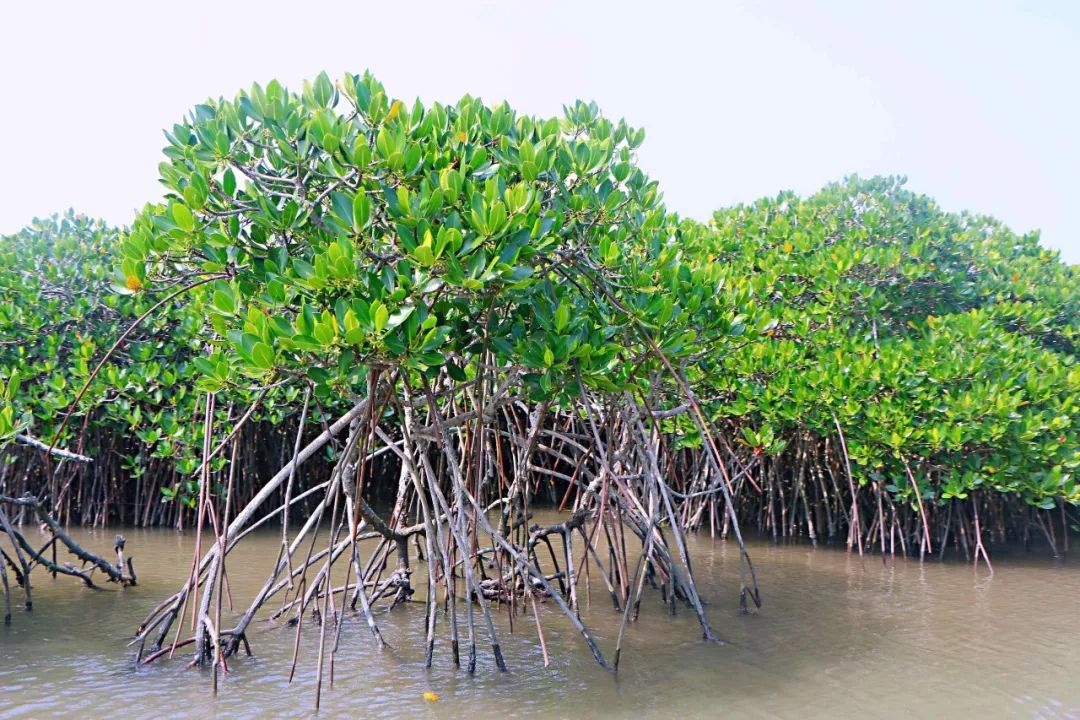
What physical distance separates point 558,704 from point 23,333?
591 cm

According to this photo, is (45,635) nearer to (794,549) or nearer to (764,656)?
(764,656)

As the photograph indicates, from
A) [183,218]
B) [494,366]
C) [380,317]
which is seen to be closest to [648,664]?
[494,366]

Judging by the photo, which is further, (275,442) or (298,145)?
(275,442)

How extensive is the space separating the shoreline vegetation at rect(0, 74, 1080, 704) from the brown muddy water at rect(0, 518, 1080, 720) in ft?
0.53

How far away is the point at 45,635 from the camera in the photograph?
413 cm

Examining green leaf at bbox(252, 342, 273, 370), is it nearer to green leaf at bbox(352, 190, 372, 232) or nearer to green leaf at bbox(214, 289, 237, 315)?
green leaf at bbox(214, 289, 237, 315)

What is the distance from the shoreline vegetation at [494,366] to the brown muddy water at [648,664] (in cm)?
16

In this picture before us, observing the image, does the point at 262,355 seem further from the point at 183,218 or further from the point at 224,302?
the point at 183,218

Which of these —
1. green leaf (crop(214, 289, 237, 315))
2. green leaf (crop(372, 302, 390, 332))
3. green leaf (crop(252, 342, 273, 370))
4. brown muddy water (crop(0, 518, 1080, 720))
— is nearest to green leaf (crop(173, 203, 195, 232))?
green leaf (crop(214, 289, 237, 315))

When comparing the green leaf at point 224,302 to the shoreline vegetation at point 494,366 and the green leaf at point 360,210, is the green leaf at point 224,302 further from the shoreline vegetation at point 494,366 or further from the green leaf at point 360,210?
the green leaf at point 360,210

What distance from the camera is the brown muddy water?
332 cm

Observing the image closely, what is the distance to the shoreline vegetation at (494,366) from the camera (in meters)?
3.26

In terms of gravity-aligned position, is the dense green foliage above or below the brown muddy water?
above

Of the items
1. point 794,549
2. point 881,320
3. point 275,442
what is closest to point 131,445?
point 275,442
